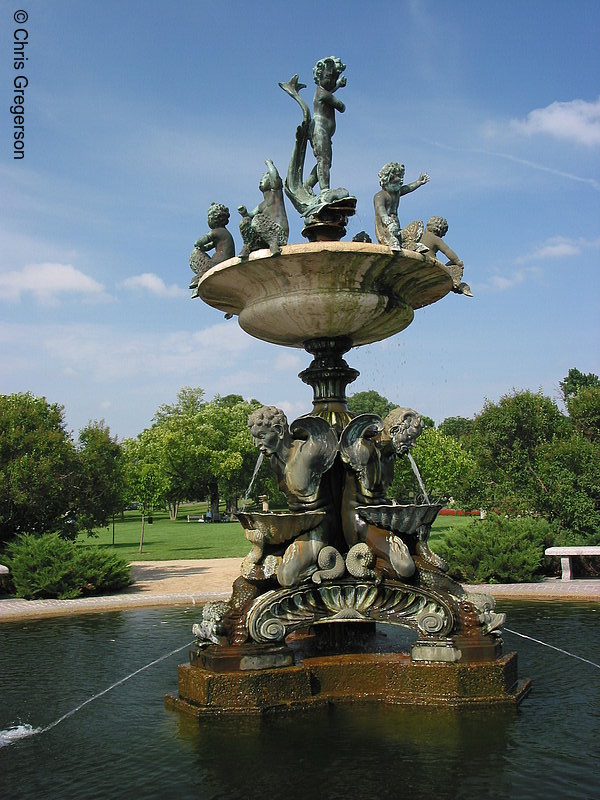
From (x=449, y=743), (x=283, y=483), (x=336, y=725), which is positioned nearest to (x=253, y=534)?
(x=283, y=483)

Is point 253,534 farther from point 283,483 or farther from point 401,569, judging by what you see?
point 401,569

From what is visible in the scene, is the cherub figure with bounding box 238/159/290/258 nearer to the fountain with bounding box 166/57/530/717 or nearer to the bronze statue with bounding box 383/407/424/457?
the fountain with bounding box 166/57/530/717

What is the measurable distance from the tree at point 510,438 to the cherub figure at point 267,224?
17348 mm

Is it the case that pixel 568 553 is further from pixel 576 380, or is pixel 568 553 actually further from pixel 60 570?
pixel 576 380

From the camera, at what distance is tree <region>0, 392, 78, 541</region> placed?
1702 cm

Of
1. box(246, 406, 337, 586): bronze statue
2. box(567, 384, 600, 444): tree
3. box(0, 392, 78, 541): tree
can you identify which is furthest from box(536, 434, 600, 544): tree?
box(246, 406, 337, 586): bronze statue

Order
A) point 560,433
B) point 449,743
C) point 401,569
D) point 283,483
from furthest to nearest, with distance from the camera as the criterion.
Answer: point 560,433 → point 283,483 → point 401,569 → point 449,743

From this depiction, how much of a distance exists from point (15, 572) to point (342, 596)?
8.73 meters

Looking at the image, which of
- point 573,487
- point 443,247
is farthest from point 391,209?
point 573,487

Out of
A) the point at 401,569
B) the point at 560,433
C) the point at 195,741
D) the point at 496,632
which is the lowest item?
the point at 195,741

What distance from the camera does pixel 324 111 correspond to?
7.88 metres

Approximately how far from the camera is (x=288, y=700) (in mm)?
5918

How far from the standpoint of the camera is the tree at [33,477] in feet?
55.8

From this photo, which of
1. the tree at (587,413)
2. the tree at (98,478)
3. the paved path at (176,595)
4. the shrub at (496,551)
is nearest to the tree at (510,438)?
the tree at (587,413)
